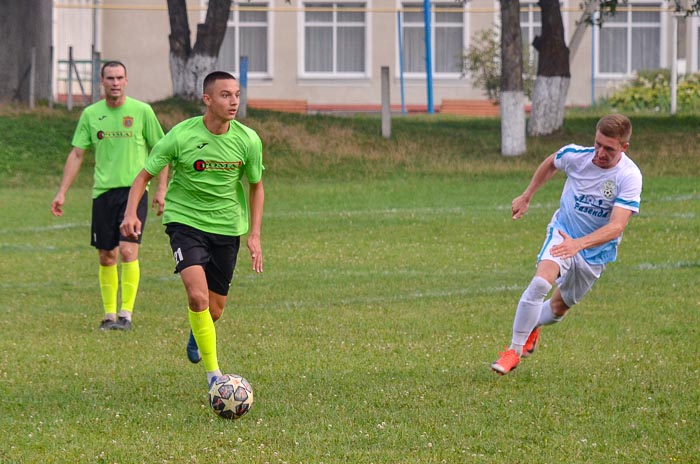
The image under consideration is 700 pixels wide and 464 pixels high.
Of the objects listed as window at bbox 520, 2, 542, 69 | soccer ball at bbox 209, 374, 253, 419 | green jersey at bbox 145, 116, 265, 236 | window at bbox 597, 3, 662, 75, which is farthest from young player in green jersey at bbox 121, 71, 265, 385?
window at bbox 597, 3, 662, 75

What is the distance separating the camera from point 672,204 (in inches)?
784

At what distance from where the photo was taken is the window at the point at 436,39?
153 ft

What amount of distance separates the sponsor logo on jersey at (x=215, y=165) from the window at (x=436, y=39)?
3879 centimetres

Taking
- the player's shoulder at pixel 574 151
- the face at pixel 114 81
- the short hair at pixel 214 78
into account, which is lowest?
the player's shoulder at pixel 574 151

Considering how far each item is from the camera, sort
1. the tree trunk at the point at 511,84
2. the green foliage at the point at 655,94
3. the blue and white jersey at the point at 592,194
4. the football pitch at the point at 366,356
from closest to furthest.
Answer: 1. the football pitch at the point at 366,356
2. the blue and white jersey at the point at 592,194
3. the tree trunk at the point at 511,84
4. the green foliage at the point at 655,94

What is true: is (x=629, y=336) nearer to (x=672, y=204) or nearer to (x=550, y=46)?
(x=672, y=204)

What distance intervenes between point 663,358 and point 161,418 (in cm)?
381

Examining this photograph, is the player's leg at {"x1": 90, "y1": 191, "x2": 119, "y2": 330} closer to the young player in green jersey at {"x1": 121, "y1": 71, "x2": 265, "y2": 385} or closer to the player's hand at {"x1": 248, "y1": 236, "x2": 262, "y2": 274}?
the young player in green jersey at {"x1": 121, "y1": 71, "x2": 265, "y2": 385}

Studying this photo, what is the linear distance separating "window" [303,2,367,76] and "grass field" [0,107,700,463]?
87.4ft

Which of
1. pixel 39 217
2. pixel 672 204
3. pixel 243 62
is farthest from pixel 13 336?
pixel 243 62

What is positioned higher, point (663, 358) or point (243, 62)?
point (243, 62)

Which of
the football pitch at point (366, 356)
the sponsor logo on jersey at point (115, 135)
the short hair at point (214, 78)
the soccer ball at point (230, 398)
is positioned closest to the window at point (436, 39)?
the football pitch at point (366, 356)

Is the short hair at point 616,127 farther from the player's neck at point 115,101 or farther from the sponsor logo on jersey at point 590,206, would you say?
the player's neck at point 115,101

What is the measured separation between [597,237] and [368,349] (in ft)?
7.60
